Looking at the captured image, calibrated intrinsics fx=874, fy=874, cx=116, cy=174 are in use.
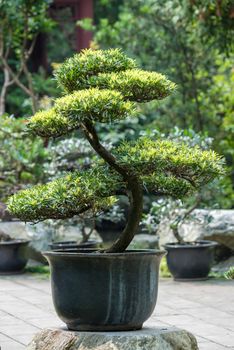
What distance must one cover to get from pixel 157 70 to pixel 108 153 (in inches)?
346

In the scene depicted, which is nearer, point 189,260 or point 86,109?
point 86,109

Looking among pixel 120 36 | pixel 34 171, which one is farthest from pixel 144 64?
pixel 34 171

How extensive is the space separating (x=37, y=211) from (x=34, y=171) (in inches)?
261

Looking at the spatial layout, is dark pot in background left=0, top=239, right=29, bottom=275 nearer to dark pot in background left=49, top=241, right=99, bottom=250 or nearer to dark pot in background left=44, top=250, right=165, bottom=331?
dark pot in background left=49, top=241, right=99, bottom=250

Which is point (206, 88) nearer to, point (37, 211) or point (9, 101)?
point (9, 101)

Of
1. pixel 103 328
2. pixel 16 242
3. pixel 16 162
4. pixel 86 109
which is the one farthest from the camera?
pixel 16 162

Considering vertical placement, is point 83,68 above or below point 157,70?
Result: below

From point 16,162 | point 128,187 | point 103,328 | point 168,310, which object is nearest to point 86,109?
point 128,187

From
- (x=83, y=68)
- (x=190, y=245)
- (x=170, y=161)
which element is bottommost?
(x=190, y=245)

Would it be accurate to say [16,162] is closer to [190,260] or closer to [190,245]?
[190,245]

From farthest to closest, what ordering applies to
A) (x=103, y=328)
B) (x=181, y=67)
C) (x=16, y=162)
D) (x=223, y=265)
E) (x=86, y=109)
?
(x=181, y=67)
(x=16, y=162)
(x=223, y=265)
(x=103, y=328)
(x=86, y=109)

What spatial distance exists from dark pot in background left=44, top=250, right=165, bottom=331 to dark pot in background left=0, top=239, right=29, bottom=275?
15.9 ft

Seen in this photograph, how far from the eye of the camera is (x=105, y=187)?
5.17m

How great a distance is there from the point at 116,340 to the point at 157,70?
927 cm
